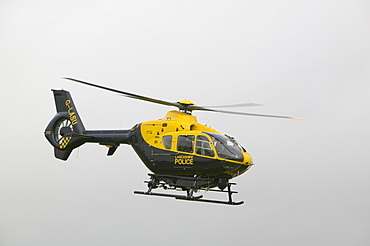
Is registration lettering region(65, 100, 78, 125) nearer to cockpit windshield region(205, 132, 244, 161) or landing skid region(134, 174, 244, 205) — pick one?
landing skid region(134, 174, 244, 205)

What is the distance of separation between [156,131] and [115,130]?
2.30 m

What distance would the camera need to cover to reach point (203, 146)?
20203 millimetres

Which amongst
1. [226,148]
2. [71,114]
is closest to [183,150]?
[226,148]

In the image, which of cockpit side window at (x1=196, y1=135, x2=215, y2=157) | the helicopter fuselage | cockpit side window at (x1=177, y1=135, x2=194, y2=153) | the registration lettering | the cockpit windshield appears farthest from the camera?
the registration lettering

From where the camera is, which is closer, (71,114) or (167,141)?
(167,141)

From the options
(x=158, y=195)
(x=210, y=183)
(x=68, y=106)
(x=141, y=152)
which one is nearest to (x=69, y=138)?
(x=68, y=106)

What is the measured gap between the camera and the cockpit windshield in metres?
19.8

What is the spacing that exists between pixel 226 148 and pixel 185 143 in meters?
1.63

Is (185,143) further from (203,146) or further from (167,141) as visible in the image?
(167,141)

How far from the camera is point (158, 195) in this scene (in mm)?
21062

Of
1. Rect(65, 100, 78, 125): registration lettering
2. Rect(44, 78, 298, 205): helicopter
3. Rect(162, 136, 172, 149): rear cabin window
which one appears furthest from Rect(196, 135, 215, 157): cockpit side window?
Result: Rect(65, 100, 78, 125): registration lettering

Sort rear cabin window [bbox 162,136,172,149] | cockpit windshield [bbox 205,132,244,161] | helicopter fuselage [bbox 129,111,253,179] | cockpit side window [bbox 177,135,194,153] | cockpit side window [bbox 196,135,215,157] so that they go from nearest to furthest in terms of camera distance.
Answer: cockpit windshield [bbox 205,132,244,161], helicopter fuselage [bbox 129,111,253,179], cockpit side window [bbox 196,135,215,157], cockpit side window [bbox 177,135,194,153], rear cabin window [bbox 162,136,172,149]

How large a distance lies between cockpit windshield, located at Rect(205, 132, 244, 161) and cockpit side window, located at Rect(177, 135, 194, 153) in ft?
2.41

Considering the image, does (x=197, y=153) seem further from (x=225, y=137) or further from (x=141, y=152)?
(x=141, y=152)
